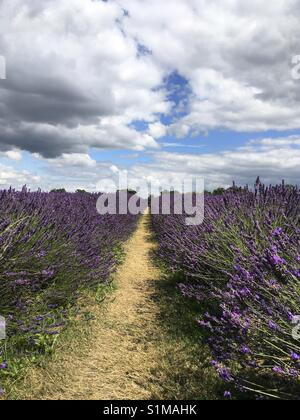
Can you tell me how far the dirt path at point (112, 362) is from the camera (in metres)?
2.57

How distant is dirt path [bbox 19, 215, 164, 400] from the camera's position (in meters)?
2.57

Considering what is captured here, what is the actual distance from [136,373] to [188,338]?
0.73 meters

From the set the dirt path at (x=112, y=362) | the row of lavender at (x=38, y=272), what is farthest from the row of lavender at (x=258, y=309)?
the row of lavender at (x=38, y=272)

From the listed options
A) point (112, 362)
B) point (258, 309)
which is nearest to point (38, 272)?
point (112, 362)

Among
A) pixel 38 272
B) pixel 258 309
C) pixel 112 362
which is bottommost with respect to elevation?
pixel 112 362

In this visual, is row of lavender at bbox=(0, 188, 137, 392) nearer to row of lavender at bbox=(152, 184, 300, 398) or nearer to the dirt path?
the dirt path

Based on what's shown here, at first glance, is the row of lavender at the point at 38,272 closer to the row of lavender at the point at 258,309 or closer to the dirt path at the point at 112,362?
the dirt path at the point at 112,362

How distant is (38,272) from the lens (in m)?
3.28

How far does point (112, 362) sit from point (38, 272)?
1.06m

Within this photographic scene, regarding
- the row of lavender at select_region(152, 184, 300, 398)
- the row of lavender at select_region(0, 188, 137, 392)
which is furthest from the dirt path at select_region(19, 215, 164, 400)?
the row of lavender at select_region(152, 184, 300, 398)

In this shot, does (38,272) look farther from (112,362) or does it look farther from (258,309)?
(258,309)
